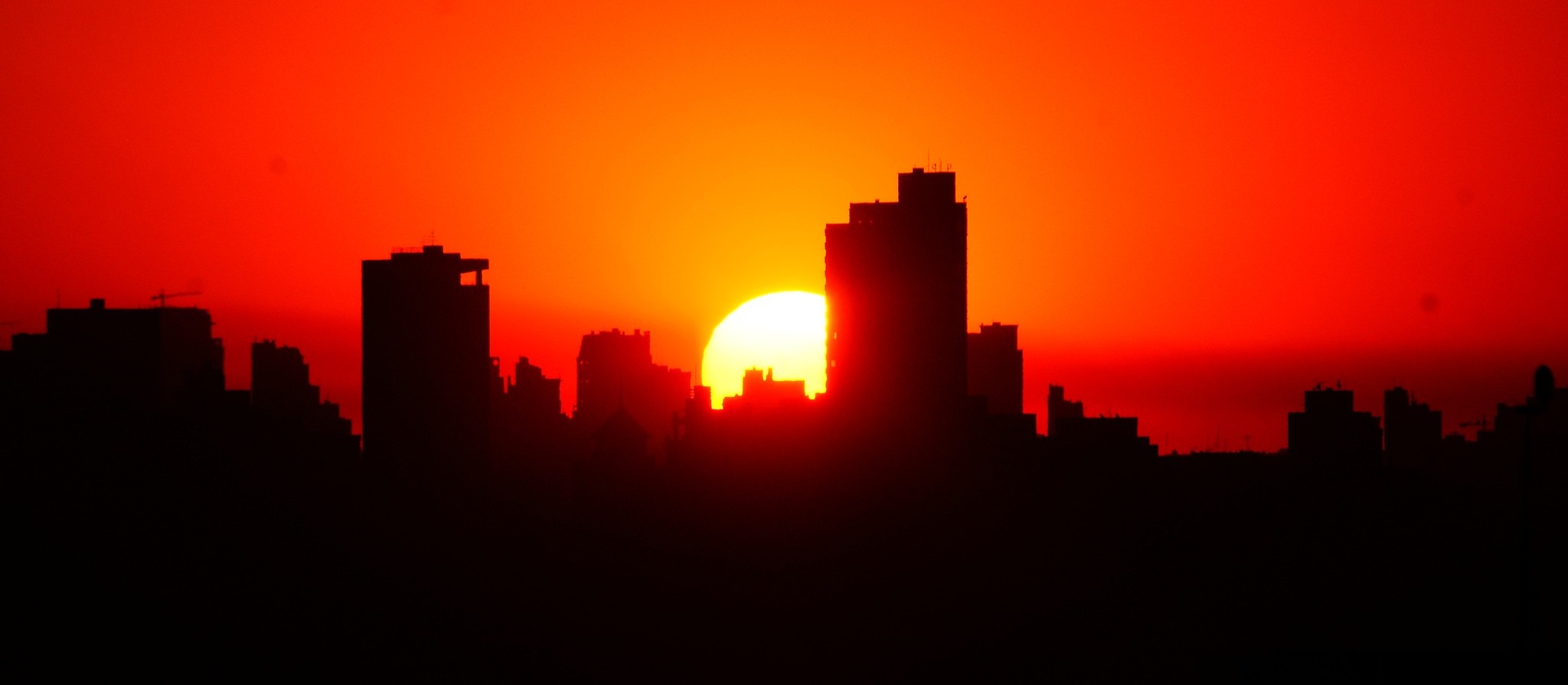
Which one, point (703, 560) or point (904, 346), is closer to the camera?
point (703, 560)

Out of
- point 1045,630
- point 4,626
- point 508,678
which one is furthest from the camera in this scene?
point 1045,630

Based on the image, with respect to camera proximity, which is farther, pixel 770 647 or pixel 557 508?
pixel 557 508

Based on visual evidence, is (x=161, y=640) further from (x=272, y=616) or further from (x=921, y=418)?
(x=921, y=418)

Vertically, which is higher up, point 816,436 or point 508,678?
point 816,436

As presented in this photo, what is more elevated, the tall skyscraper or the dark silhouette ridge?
the tall skyscraper

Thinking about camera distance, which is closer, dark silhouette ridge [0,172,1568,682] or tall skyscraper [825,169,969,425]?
dark silhouette ridge [0,172,1568,682]

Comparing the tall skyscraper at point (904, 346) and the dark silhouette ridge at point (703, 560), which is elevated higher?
the tall skyscraper at point (904, 346)

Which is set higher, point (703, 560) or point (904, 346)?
point (904, 346)

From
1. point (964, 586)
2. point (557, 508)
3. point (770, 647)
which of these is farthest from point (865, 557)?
point (557, 508)

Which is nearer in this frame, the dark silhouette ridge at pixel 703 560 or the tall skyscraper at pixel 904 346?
the dark silhouette ridge at pixel 703 560

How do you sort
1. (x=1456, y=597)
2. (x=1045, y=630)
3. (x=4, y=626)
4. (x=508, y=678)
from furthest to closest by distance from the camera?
(x=1456, y=597) → (x=1045, y=630) → (x=508, y=678) → (x=4, y=626)
